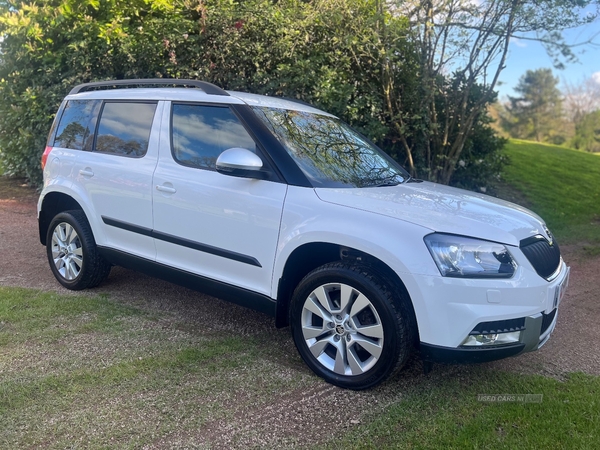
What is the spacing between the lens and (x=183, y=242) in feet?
12.9

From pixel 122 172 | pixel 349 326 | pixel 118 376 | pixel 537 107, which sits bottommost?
pixel 118 376

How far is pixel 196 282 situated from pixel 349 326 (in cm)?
132

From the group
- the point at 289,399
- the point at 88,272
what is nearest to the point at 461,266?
the point at 289,399

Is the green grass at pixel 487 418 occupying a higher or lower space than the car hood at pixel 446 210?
lower

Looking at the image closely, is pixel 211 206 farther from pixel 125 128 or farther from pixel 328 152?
pixel 125 128

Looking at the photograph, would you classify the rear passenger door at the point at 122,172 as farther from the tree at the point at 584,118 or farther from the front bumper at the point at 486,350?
the tree at the point at 584,118

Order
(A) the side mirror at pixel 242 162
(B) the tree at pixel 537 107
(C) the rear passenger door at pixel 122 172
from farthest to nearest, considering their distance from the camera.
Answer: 1. (B) the tree at pixel 537 107
2. (C) the rear passenger door at pixel 122 172
3. (A) the side mirror at pixel 242 162

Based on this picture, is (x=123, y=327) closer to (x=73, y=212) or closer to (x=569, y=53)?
(x=73, y=212)

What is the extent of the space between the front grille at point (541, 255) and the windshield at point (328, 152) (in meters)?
1.12

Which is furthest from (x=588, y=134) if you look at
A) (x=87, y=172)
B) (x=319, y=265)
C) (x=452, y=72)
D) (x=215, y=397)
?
(x=215, y=397)

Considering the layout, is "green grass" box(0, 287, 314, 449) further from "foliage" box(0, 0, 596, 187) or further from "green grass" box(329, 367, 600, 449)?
"foliage" box(0, 0, 596, 187)

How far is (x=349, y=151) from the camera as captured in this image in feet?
13.7

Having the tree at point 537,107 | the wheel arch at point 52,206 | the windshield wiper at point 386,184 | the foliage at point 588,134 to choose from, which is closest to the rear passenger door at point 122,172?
the wheel arch at point 52,206

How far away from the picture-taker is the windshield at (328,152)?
3.64 metres
